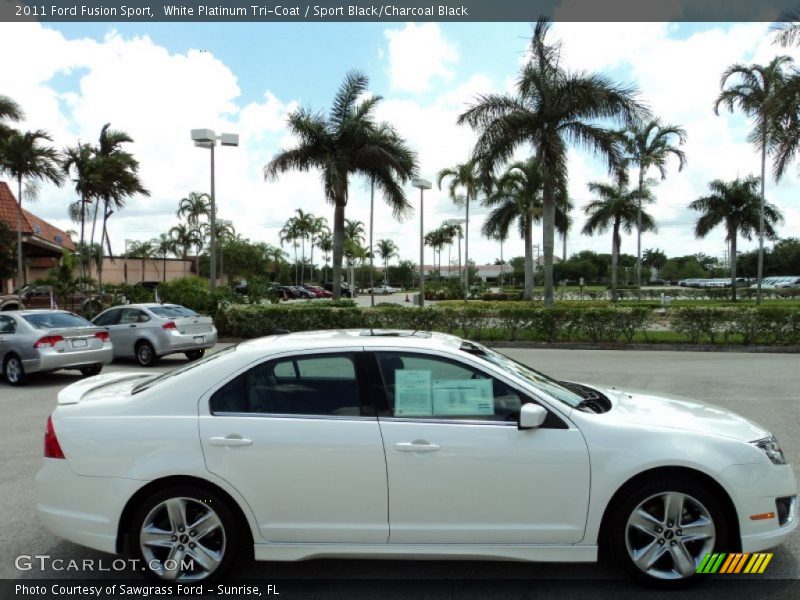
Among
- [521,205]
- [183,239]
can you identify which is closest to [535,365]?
[521,205]

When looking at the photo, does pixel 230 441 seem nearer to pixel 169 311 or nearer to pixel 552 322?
pixel 169 311

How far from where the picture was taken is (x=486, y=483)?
11.3ft

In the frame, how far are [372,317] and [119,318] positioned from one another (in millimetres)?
7583

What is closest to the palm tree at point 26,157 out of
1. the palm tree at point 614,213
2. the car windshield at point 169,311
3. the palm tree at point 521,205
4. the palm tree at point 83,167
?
the palm tree at point 83,167

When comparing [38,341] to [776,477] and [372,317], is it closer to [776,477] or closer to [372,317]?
[372,317]

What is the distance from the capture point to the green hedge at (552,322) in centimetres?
1689

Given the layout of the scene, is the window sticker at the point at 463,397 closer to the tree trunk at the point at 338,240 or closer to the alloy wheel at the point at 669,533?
the alloy wheel at the point at 669,533

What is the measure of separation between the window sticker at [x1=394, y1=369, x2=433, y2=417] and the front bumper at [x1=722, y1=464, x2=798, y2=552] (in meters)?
1.71

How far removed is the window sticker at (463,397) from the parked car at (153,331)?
11.4 metres

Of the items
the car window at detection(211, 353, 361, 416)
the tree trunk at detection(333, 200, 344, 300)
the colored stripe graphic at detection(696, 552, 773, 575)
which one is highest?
the tree trunk at detection(333, 200, 344, 300)

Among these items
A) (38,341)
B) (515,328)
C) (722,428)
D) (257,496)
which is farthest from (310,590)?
(515,328)

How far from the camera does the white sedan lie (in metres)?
3.46

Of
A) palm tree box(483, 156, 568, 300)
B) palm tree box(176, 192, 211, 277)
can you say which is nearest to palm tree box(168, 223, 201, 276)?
palm tree box(176, 192, 211, 277)

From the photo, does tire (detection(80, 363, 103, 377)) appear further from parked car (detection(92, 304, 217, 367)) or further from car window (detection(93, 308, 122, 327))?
car window (detection(93, 308, 122, 327))
